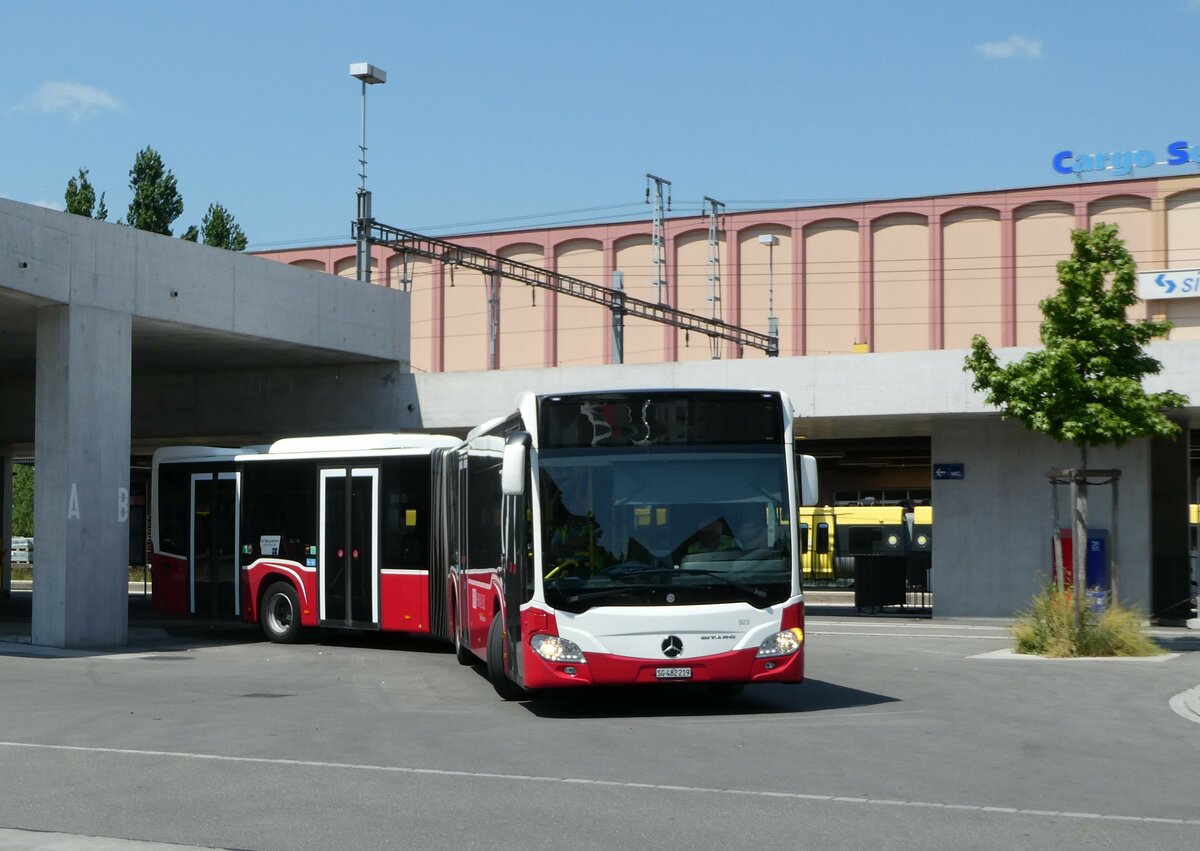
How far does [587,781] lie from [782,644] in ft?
12.4

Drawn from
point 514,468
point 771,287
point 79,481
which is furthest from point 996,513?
point 771,287

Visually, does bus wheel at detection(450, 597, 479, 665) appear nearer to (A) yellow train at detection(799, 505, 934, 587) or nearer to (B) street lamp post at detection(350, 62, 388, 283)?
(B) street lamp post at detection(350, 62, 388, 283)

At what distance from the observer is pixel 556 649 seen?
12922mm

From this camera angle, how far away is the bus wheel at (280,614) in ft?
73.9

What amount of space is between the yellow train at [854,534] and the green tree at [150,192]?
109 feet

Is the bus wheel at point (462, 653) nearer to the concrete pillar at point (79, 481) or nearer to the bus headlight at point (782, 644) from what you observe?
the concrete pillar at point (79, 481)

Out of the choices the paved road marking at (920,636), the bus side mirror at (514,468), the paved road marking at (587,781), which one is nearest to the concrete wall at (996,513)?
the paved road marking at (920,636)

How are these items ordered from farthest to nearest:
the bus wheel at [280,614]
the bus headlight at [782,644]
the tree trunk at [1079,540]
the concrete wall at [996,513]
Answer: the concrete wall at [996,513] < the bus wheel at [280,614] < the tree trunk at [1079,540] < the bus headlight at [782,644]

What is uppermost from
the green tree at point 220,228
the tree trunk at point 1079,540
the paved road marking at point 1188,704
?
the green tree at point 220,228

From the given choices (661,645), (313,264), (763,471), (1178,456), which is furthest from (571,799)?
(313,264)

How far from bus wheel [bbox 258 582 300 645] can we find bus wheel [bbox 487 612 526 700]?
824cm

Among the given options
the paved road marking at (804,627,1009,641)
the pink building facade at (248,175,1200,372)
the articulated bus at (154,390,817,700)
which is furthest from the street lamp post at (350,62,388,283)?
the pink building facade at (248,175,1200,372)

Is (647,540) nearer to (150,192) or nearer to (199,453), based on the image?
(199,453)

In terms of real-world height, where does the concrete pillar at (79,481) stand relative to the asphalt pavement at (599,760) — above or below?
above
